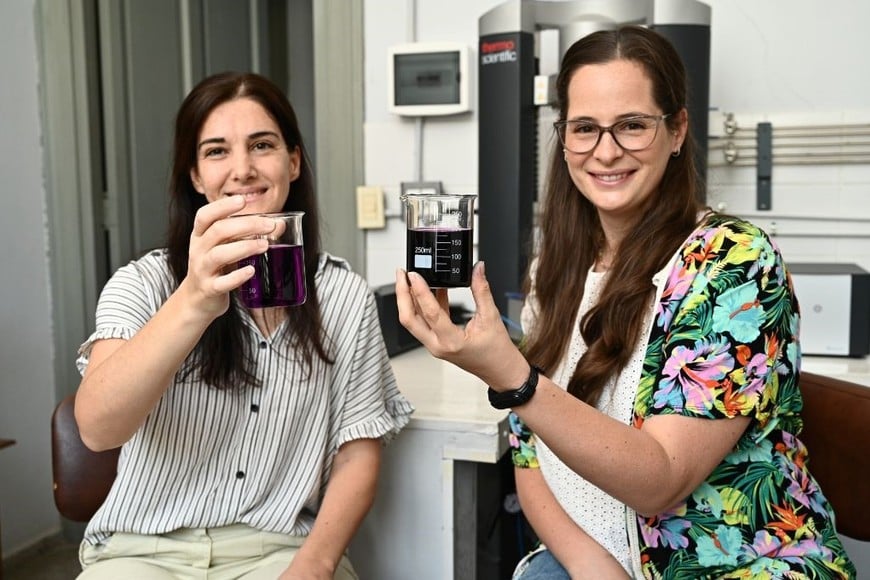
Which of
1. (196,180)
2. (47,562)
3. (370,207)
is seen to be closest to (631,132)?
(196,180)

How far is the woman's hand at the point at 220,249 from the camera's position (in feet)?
3.39

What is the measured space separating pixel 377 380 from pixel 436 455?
200mm

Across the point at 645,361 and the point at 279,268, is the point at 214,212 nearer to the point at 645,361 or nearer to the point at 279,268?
the point at 279,268

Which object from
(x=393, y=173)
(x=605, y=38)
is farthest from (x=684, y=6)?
(x=393, y=173)

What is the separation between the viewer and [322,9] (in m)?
2.62

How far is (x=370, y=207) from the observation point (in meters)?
2.64

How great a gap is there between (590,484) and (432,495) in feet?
1.31

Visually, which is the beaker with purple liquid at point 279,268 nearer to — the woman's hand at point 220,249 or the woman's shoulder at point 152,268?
the woman's hand at point 220,249

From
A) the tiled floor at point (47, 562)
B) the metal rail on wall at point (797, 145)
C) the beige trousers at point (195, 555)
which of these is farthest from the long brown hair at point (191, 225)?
the tiled floor at point (47, 562)

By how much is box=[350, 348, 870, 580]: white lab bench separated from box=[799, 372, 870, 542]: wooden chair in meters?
0.54

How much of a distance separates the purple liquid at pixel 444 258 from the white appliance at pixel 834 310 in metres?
1.25

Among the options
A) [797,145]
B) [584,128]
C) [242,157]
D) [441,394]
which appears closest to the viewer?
[584,128]

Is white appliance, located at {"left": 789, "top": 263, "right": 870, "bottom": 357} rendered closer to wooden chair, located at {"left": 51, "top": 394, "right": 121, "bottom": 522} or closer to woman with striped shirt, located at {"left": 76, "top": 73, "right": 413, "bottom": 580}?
woman with striped shirt, located at {"left": 76, "top": 73, "right": 413, "bottom": 580}

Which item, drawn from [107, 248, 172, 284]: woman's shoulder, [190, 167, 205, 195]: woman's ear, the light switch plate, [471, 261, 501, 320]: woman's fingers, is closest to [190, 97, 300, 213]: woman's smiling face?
[190, 167, 205, 195]: woman's ear
